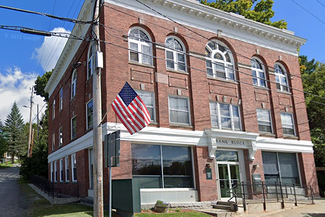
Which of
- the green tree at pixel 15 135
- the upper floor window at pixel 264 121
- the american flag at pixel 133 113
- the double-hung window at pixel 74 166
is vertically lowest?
the double-hung window at pixel 74 166

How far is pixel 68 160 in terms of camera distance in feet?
71.6

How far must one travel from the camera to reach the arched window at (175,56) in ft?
60.4

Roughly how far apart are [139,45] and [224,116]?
687 cm

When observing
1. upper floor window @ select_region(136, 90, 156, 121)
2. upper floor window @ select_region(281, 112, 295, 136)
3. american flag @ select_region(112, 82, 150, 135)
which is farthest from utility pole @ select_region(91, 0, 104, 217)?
upper floor window @ select_region(281, 112, 295, 136)

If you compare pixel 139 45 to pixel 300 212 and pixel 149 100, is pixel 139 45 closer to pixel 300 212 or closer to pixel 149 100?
pixel 149 100

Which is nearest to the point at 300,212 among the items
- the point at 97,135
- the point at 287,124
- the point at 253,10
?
the point at 287,124

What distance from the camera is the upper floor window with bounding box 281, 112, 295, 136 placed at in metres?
22.0

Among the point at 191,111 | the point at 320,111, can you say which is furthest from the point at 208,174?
the point at 320,111

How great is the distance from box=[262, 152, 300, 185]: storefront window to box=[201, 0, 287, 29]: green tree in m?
17.3

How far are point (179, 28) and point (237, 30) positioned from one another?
487cm

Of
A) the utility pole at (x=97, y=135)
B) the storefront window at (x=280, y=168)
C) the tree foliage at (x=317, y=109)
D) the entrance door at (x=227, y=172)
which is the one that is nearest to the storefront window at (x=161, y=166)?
the entrance door at (x=227, y=172)

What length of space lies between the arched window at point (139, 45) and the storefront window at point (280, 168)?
10066 mm

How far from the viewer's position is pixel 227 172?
→ 1848cm

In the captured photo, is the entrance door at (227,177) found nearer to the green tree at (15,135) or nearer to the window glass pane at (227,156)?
the window glass pane at (227,156)
